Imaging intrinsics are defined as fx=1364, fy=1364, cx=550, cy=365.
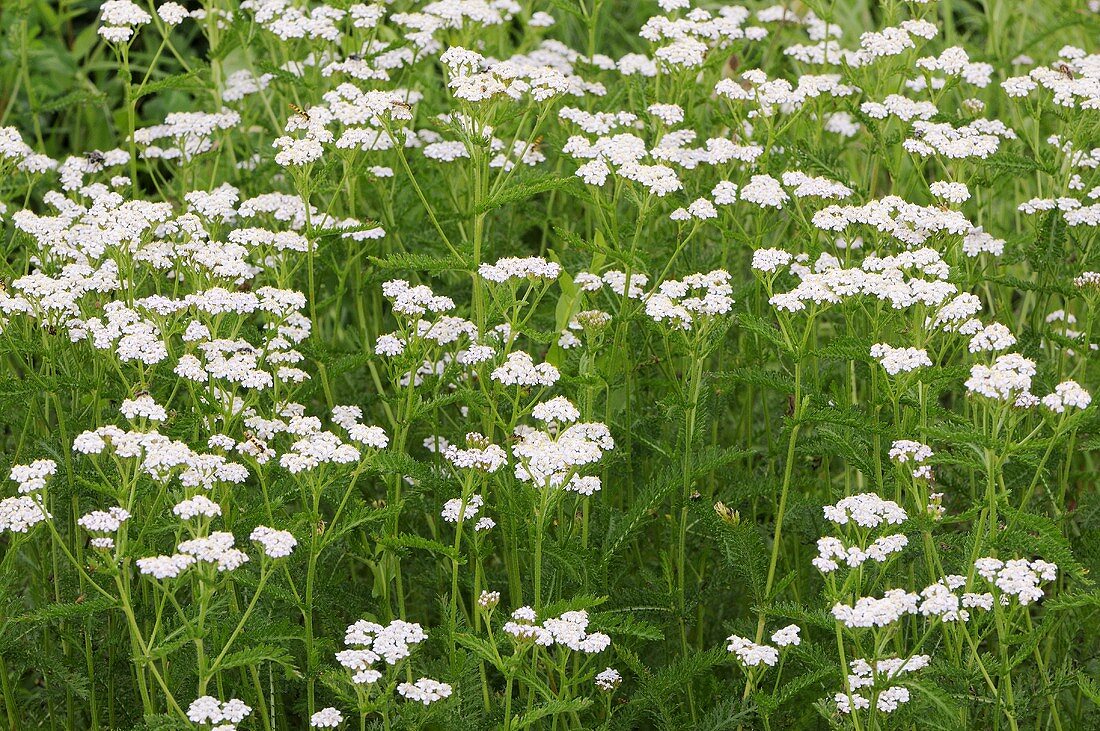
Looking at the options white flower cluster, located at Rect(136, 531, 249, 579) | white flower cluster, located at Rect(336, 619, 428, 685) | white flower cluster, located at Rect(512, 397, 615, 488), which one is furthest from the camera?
white flower cluster, located at Rect(512, 397, 615, 488)

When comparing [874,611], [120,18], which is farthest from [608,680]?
[120,18]

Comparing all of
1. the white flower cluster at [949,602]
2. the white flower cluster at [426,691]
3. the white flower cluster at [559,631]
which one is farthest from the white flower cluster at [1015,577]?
the white flower cluster at [426,691]

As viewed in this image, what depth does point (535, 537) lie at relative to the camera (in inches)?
147

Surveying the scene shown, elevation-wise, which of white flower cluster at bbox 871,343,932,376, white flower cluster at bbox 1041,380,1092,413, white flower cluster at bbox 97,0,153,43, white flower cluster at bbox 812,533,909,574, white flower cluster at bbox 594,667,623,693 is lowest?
white flower cluster at bbox 594,667,623,693

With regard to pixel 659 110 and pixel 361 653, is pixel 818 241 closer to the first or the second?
pixel 659 110

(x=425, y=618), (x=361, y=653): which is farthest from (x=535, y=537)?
(x=425, y=618)

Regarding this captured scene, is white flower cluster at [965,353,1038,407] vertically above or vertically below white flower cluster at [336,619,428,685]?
above

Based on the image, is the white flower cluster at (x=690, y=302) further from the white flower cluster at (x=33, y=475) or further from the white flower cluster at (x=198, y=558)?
the white flower cluster at (x=33, y=475)

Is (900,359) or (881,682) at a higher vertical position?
(900,359)

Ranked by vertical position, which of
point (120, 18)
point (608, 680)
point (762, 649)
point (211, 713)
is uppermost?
point (120, 18)

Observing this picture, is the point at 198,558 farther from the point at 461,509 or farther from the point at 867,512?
the point at 867,512

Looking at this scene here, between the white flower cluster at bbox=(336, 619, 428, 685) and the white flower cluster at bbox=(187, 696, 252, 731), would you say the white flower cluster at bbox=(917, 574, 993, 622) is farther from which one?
the white flower cluster at bbox=(187, 696, 252, 731)

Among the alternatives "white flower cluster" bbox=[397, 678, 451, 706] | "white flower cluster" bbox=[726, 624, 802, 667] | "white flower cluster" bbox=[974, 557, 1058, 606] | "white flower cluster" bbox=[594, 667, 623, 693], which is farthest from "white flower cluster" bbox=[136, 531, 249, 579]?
"white flower cluster" bbox=[974, 557, 1058, 606]

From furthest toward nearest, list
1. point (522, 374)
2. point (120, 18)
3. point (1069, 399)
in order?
point (120, 18), point (522, 374), point (1069, 399)
